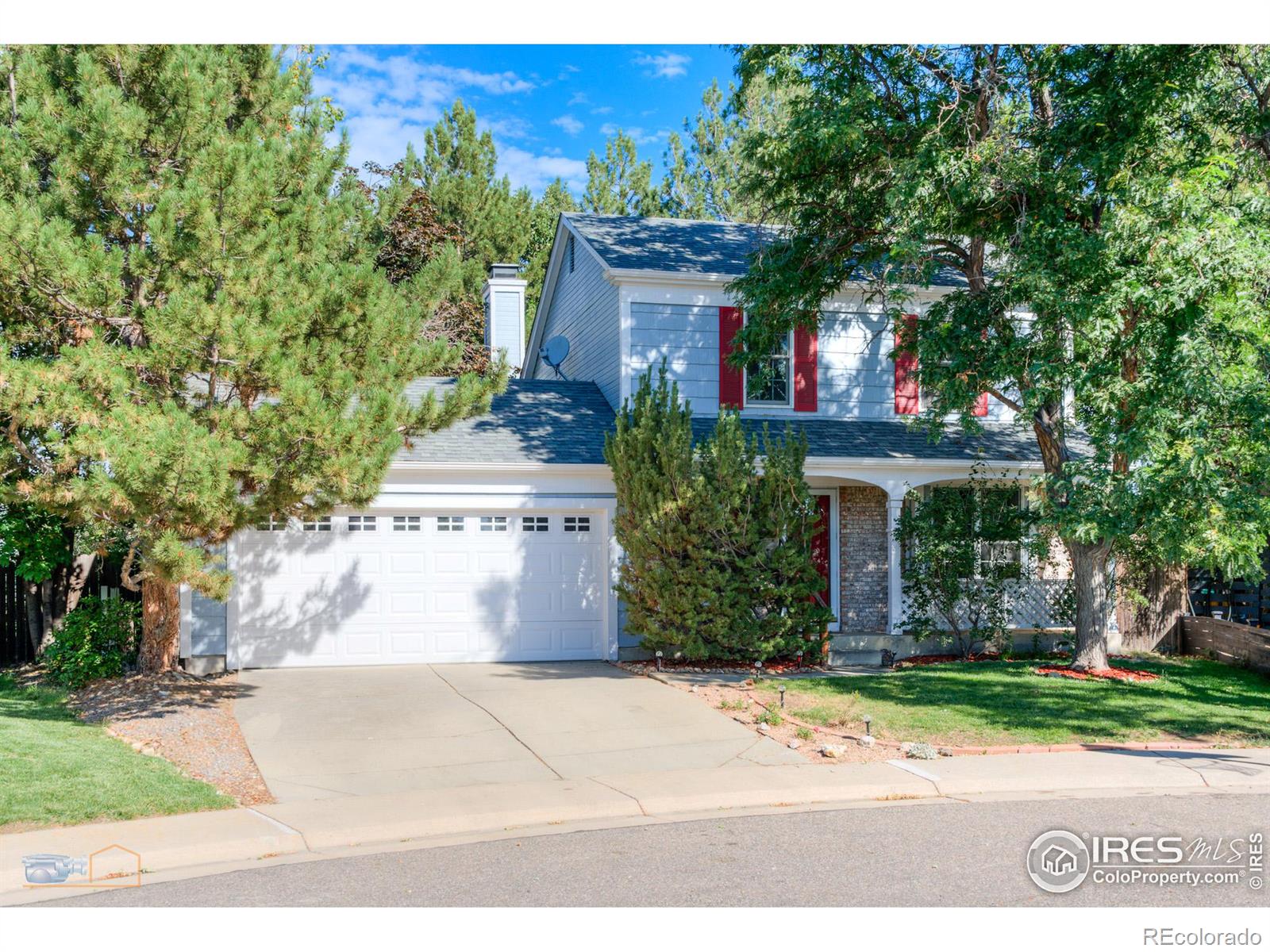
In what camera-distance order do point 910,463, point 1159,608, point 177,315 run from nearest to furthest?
point 177,315, point 910,463, point 1159,608

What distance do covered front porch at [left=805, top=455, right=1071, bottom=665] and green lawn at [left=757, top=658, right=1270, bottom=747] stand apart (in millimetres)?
1549

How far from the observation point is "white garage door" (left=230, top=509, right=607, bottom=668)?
1375cm

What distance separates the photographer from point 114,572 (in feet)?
45.5

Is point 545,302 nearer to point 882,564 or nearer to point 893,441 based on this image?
point 893,441

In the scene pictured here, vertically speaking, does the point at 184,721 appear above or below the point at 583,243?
below

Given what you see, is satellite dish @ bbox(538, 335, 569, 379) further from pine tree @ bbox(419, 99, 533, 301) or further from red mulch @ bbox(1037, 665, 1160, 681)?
pine tree @ bbox(419, 99, 533, 301)

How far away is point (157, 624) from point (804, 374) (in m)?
10.4

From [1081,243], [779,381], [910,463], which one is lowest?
[910,463]

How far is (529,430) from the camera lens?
51.2ft

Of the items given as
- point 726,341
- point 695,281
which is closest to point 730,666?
point 726,341

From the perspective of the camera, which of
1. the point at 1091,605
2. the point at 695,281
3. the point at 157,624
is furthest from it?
the point at 695,281

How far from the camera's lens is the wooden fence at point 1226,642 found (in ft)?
44.8

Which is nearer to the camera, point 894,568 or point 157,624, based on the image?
point 157,624

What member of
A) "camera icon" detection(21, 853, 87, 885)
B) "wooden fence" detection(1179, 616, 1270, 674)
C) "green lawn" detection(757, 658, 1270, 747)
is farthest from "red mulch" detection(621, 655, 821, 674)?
"camera icon" detection(21, 853, 87, 885)
